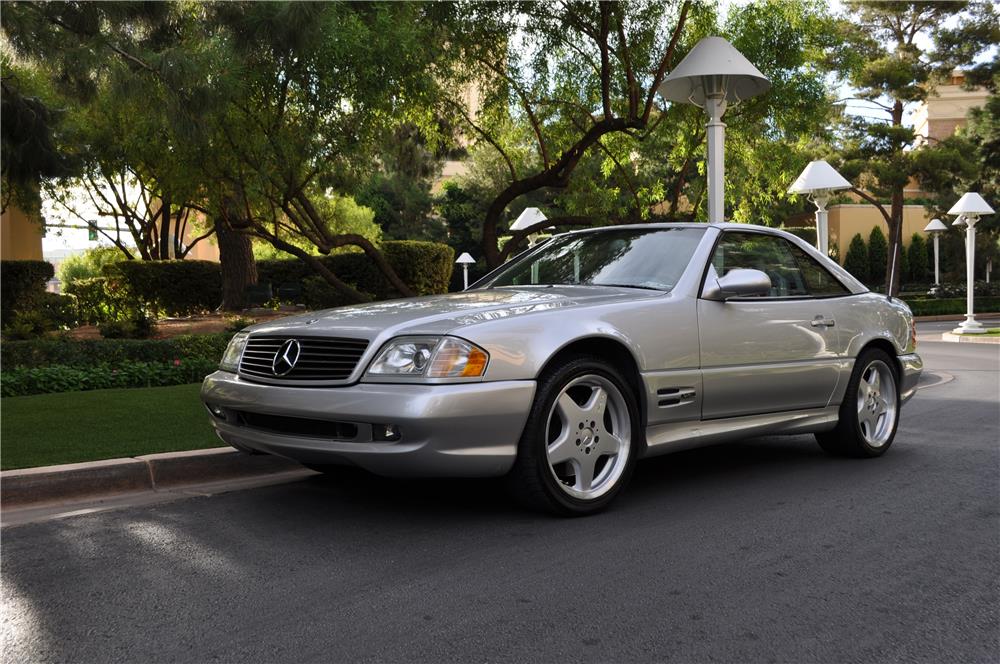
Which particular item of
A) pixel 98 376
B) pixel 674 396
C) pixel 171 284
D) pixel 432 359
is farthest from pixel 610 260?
pixel 171 284

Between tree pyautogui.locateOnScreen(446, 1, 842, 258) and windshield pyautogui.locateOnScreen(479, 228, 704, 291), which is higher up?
tree pyautogui.locateOnScreen(446, 1, 842, 258)

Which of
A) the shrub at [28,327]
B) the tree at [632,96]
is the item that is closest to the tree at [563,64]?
the tree at [632,96]

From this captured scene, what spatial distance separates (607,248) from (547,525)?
1962 mm

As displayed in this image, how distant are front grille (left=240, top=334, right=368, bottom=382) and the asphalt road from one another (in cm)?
73

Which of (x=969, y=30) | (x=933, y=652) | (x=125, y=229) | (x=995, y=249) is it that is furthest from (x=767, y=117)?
(x=995, y=249)

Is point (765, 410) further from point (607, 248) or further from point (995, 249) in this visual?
point (995, 249)

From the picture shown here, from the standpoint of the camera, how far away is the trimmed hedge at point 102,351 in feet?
37.4

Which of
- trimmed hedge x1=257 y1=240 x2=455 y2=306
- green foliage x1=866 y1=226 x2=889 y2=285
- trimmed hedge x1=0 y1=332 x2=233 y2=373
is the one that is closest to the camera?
trimmed hedge x1=0 y1=332 x2=233 y2=373

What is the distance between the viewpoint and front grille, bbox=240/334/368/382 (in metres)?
4.43

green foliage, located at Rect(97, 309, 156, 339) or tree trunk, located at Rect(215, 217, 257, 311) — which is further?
tree trunk, located at Rect(215, 217, 257, 311)

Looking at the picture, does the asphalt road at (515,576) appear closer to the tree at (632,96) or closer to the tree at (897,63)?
the tree at (632,96)

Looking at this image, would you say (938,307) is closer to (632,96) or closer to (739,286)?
(632,96)

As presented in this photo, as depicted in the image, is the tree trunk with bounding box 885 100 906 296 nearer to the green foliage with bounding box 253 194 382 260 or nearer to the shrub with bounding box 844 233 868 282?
the shrub with bounding box 844 233 868 282

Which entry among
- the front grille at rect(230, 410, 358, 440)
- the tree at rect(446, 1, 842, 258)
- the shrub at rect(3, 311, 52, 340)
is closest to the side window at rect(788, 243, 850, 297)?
the front grille at rect(230, 410, 358, 440)
